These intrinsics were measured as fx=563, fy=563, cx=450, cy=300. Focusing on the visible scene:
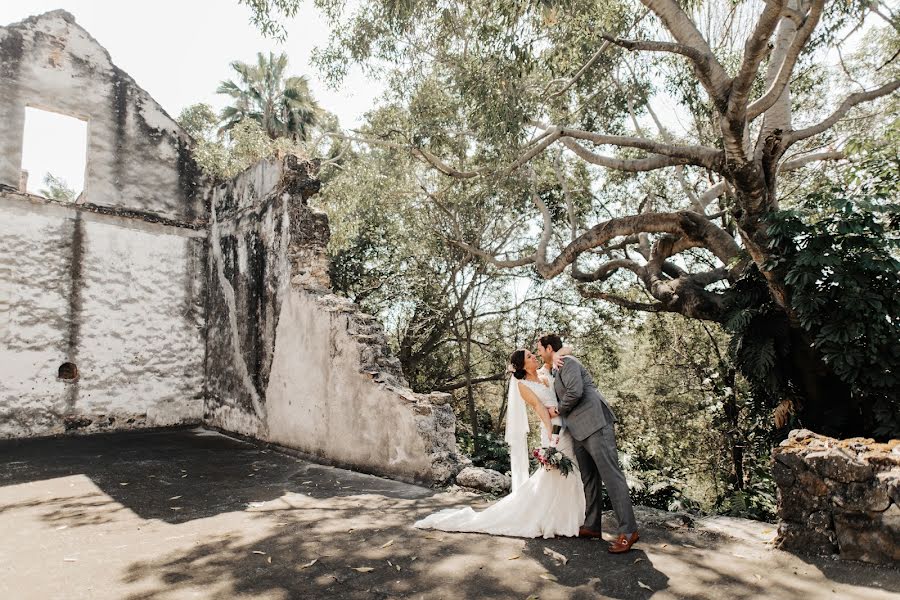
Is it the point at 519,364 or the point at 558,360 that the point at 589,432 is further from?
the point at 519,364

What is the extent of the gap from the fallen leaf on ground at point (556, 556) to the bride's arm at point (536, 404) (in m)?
0.91

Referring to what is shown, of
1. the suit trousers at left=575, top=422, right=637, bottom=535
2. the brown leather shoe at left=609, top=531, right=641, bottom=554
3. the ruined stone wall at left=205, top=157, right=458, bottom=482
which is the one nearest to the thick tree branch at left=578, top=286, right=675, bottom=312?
the ruined stone wall at left=205, top=157, right=458, bottom=482

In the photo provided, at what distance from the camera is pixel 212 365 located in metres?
10.2

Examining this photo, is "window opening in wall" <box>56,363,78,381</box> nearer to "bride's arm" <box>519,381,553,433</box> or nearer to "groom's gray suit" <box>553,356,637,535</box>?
"bride's arm" <box>519,381,553,433</box>

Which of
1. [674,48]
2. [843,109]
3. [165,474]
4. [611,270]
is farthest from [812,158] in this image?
[165,474]

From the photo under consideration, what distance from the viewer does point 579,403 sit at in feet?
14.3

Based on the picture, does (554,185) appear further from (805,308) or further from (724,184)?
(805,308)

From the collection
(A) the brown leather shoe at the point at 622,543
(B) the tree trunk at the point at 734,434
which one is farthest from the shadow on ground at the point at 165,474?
(B) the tree trunk at the point at 734,434

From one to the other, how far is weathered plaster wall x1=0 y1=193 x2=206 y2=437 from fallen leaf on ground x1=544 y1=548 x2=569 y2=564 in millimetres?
8369

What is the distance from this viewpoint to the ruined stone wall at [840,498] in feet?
11.1

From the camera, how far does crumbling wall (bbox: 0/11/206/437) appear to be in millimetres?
8922

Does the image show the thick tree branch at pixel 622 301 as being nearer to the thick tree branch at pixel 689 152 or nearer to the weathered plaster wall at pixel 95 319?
the thick tree branch at pixel 689 152

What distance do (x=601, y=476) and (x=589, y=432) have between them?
0.34m

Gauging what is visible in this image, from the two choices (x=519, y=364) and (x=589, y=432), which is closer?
(x=589, y=432)
